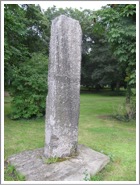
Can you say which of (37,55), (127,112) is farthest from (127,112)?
(37,55)

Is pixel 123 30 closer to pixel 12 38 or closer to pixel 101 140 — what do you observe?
pixel 101 140

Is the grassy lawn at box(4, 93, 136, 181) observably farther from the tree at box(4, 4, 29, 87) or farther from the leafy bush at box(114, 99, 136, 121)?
the tree at box(4, 4, 29, 87)

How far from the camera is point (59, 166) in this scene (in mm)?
4035

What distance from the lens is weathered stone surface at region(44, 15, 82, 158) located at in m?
4.24

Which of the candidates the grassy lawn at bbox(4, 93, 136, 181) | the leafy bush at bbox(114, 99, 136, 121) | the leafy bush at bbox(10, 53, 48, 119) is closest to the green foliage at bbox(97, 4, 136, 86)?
the leafy bush at bbox(114, 99, 136, 121)

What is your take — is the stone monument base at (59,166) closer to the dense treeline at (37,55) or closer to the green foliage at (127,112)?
the dense treeline at (37,55)

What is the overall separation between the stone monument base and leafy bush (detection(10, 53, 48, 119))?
162 inches

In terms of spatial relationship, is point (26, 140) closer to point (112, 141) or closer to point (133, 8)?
point (112, 141)

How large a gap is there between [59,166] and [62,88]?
154 cm

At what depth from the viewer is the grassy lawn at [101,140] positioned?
4051mm

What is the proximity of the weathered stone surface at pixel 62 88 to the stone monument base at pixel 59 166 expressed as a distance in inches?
10.3

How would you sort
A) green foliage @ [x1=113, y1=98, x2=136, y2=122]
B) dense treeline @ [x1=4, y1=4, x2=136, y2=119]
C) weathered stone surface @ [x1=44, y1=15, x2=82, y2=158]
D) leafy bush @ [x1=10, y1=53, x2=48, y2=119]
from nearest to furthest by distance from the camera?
weathered stone surface @ [x1=44, y1=15, x2=82, y2=158], dense treeline @ [x1=4, y1=4, x2=136, y2=119], leafy bush @ [x1=10, y1=53, x2=48, y2=119], green foliage @ [x1=113, y1=98, x2=136, y2=122]

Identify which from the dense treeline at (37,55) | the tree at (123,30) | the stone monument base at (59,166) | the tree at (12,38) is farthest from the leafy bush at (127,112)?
the tree at (12,38)

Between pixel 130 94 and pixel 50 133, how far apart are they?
6249mm
